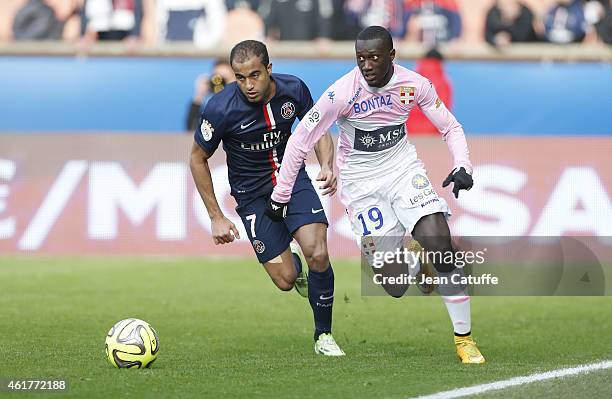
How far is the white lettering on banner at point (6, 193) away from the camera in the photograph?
53.7 feet

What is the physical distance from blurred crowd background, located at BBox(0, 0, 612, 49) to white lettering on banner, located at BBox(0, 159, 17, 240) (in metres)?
3.83

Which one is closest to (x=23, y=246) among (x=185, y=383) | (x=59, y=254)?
(x=59, y=254)

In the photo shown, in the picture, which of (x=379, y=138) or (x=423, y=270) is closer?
(x=379, y=138)

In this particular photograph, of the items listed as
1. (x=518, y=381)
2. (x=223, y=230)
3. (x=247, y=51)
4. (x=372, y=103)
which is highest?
(x=247, y=51)

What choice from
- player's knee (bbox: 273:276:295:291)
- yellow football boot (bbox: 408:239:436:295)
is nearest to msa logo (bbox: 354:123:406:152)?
yellow football boot (bbox: 408:239:436:295)

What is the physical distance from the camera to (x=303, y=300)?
530 inches

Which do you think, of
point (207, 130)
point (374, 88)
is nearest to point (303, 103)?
point (374, 88)

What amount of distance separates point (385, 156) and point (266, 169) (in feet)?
3.14

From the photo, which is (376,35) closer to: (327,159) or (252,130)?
(327,159)

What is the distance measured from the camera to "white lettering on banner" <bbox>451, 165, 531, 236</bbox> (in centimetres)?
1602

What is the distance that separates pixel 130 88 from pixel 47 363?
11.7 metres

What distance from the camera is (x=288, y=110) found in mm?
9430

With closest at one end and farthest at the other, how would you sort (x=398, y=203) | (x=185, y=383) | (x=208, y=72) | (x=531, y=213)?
(x=185, y=383)
(x=398, y=203)
(x=531, y=213)
(x=208, y=72)

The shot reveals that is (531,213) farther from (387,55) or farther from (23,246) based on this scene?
(387,55)
